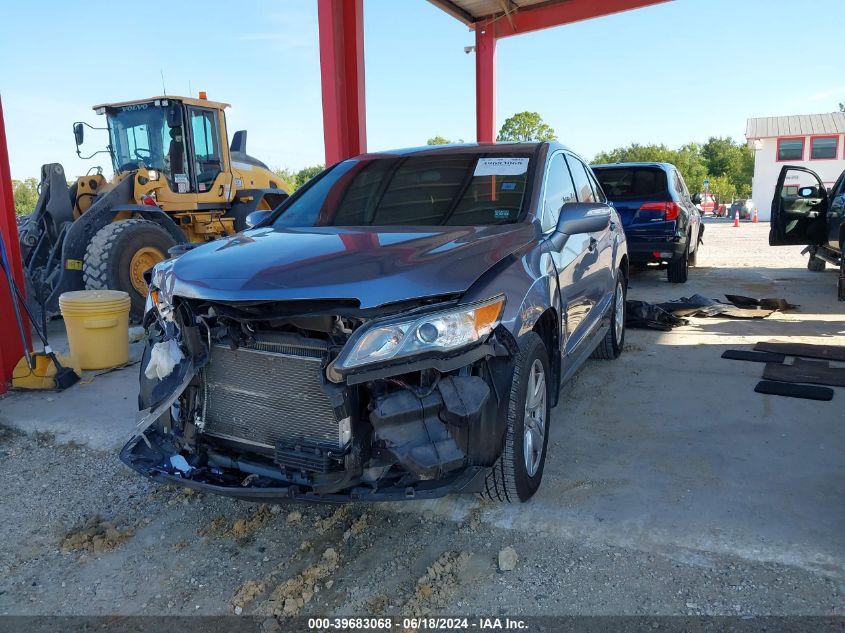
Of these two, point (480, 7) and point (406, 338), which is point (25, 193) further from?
point (406, 338)

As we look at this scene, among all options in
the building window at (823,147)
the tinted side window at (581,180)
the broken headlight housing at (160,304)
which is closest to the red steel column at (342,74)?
the tinted side window at (581,180)

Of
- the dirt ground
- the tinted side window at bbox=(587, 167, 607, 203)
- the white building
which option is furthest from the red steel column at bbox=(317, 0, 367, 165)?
the white building

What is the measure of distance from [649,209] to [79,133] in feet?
25.5

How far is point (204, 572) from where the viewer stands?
269 centimetres

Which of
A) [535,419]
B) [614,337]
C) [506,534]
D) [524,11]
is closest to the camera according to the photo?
[506,534]

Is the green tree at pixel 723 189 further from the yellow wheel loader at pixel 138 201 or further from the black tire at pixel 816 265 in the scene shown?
the yellow wheel loader at pixel 138 201

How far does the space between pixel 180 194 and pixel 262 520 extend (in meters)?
6.98

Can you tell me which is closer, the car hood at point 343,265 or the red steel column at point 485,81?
the car hood at point 343,265

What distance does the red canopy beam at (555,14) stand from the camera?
1127 centimetres

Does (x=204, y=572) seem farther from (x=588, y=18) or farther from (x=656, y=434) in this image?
(x=588, y=18)

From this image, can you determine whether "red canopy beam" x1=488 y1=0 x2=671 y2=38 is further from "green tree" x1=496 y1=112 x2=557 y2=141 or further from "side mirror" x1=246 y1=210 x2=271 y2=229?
"green tree" x1=496 y1=112 x2=557 y2=141

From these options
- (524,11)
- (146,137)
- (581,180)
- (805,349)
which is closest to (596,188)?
(581,180)

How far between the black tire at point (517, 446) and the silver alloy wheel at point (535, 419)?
4 centimetres

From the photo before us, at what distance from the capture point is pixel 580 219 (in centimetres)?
352
